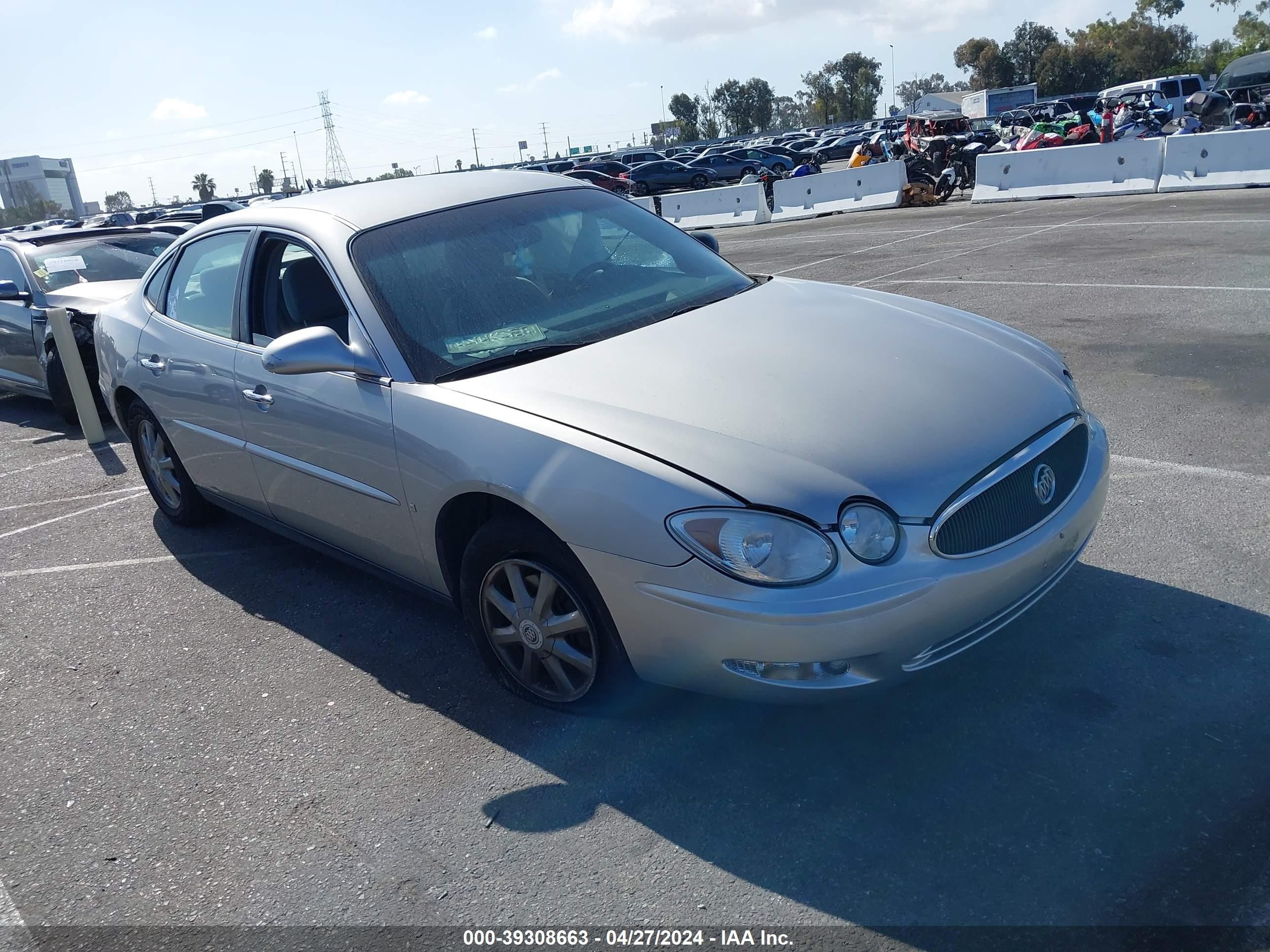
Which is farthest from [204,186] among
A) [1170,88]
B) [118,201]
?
[1170,88]

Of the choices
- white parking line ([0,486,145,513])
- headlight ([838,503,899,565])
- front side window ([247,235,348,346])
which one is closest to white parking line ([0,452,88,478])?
white parking line ([0,486,145,513])

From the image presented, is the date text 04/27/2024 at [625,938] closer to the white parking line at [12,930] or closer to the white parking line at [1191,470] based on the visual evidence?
the white parking line at [12,930]

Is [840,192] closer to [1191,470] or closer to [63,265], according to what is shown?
[63,265]

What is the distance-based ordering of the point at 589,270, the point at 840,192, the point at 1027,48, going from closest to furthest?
the point at 589,270, the point at 840,192, the point at 1027,48

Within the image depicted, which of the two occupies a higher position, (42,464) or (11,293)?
(11,293)

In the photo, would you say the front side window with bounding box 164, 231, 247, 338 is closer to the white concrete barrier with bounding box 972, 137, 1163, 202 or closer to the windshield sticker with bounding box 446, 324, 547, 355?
the windshield sticker with bounding box 446, 324, 547, 355

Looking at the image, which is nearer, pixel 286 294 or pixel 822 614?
pixel 822 614

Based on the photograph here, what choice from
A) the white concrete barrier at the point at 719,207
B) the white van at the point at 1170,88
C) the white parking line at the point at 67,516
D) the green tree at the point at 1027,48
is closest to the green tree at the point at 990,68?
the green tree at the point at 1027,48

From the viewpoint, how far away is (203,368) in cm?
460

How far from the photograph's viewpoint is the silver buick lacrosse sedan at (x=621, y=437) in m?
2.75

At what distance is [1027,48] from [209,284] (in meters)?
125

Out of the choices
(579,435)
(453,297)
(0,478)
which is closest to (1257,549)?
(579,435)

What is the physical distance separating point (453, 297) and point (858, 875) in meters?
2.39

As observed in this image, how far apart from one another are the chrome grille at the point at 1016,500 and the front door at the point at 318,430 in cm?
183
